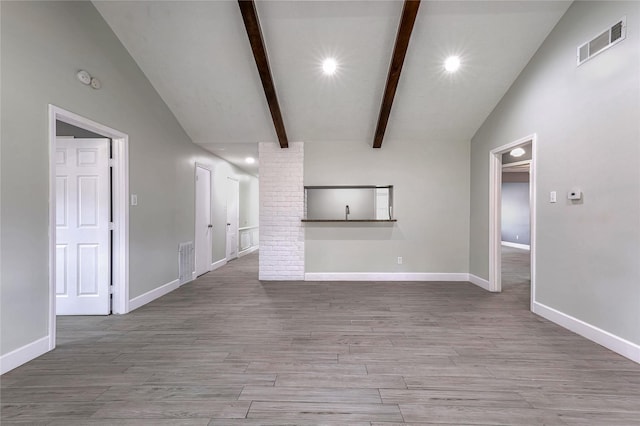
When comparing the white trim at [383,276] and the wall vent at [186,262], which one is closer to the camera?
the wall vent at [186,262]

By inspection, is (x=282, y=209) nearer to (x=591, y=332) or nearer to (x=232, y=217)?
(x=232, y=217)

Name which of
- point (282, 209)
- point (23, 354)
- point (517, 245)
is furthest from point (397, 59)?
point (517, 245)

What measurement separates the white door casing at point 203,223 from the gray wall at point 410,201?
6.98 feet

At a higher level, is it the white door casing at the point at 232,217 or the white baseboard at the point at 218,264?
the white door casing at the point at 232,217

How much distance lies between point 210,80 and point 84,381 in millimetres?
3463

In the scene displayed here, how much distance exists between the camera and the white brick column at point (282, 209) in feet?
15.7

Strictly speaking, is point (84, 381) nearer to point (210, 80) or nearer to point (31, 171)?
point (31, 171)

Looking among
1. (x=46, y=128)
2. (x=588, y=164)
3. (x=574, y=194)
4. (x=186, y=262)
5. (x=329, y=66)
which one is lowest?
(x=186, y=262)

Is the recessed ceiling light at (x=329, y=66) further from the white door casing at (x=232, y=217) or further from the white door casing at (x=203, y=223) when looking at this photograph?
the white door casing at (x=232, y=217)

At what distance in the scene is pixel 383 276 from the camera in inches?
187

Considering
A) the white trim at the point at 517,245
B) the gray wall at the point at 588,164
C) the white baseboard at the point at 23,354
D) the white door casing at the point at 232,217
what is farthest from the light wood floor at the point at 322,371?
the white trim at the point at 517,245

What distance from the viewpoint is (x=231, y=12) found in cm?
293

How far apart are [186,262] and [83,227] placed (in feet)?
5.49

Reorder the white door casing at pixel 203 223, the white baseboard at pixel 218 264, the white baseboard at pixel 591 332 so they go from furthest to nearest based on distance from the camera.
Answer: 1. the white baseboard at pixel 218 264
2. the white door casing at pixel 203 223
3. the white baseboard at pixel 591 332
